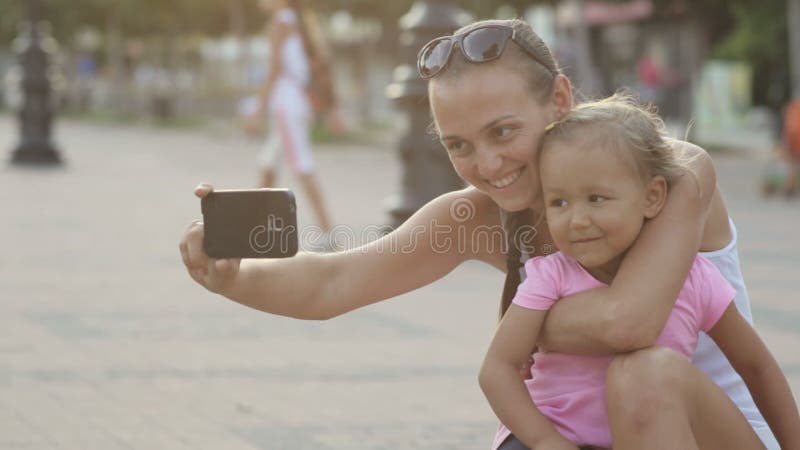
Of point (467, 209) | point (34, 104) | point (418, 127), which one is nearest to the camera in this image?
point (467, 209)

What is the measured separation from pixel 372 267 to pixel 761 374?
2.82 feet

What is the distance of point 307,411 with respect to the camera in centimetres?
488

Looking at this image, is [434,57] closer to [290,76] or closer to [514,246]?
[514,246]

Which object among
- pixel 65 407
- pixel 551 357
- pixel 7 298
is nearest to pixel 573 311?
pixel 551 357

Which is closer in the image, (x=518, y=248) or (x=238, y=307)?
(x=518, y=248)

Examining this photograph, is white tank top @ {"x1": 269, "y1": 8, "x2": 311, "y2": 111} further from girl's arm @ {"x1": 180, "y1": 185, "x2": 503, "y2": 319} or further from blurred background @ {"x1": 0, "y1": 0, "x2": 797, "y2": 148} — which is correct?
girl's arm @ {"x1": 180, "y1": 185, "x2": 503, "y2": 319}

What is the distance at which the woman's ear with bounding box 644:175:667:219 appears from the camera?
2764 millimetres

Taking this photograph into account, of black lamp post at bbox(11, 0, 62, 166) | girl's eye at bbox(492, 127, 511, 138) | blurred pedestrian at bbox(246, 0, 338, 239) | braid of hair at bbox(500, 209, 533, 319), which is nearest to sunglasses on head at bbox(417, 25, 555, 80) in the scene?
girl's eye at bbox(492, 127, 511, 138)

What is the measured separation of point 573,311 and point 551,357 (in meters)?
0.14

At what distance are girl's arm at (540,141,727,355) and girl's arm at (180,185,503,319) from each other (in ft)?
1.32

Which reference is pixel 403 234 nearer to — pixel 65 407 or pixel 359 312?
pixel 65 407

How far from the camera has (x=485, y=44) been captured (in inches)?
113

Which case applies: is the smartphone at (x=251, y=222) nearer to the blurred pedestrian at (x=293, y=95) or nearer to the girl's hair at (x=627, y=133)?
the girl's hair at (x=627, y=133)

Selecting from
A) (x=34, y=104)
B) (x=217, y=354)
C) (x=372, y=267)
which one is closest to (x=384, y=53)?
(x=34, y=104)
